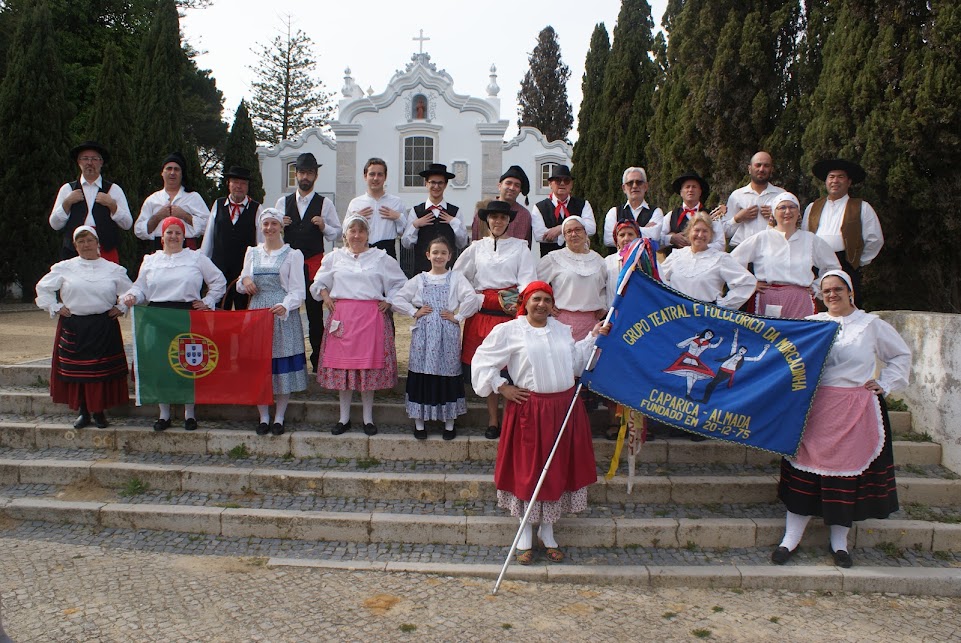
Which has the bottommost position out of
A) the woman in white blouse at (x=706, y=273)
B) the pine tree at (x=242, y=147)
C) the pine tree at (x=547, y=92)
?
the woman in white blouse at (x=706, y=273)

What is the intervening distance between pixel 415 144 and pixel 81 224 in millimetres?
20627

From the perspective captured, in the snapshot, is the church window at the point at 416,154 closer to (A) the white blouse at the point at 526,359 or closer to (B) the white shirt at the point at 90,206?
(B) the white shirt at the point at 90,206

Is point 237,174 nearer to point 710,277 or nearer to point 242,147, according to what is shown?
point 710,277

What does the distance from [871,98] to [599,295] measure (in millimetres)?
4677

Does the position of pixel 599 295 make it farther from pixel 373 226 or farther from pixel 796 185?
pixel 796 185

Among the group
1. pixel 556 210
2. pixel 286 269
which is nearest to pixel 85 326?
pixel 286 269

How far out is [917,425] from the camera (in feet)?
19.7

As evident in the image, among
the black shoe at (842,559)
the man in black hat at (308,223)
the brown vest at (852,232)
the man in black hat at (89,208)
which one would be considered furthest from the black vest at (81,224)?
the brown vest at (852,232)

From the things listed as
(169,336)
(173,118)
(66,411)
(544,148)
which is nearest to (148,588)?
(169,336)

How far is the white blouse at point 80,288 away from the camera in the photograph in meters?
5.79

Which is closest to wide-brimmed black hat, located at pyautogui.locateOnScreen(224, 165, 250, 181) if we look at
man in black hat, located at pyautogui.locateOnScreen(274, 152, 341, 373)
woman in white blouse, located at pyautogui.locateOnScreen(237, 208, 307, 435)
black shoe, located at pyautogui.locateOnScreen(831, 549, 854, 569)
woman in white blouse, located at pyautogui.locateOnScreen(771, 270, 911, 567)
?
man in black hat, located at pyautogui.locateOnScreen(274, 152, 341, 373)

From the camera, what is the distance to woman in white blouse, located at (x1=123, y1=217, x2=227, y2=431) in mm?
5883

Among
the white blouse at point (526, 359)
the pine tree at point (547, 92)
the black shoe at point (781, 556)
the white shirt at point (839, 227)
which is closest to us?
the white blouse at point (526, 359)

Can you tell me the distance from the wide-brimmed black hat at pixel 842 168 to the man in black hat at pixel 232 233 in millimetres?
5483
